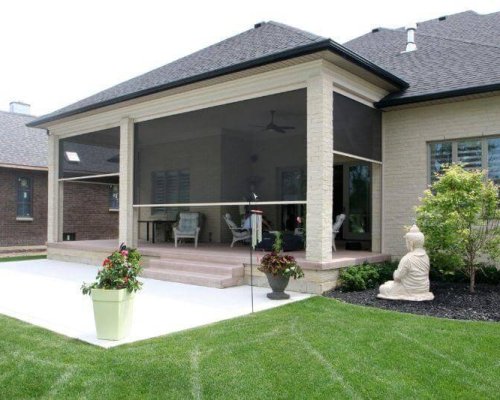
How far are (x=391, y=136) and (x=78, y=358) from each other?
26.2 feet

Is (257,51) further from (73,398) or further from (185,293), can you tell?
(73,398)

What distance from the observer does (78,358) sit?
443 cm

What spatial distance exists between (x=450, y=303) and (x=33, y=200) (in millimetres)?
16698

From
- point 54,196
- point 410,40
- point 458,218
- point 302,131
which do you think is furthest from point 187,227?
point 410,40

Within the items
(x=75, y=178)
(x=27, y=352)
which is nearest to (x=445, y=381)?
(x=27, y=352)

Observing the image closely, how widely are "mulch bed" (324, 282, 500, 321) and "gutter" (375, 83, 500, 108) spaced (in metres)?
3.56

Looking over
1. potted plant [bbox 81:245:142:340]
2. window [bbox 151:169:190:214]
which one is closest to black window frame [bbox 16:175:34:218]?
window [bbox 151:169:190:214]

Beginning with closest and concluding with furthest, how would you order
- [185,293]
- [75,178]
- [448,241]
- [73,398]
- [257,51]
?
[73,398], [448,241], [185,293], [257,51], [75,178]

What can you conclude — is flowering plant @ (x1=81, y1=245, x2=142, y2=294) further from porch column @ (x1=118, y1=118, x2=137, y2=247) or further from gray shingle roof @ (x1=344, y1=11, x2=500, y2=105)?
gray shingle roof @ (x1=344, y1=11, x2=500, y2=105)

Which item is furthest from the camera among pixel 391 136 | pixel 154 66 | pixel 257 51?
pixel 154 66

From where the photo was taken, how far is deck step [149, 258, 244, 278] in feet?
29.1

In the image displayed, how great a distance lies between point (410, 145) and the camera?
32.8ft

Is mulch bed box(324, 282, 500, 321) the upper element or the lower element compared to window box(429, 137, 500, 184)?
lower

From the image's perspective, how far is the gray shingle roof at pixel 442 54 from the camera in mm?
9391
